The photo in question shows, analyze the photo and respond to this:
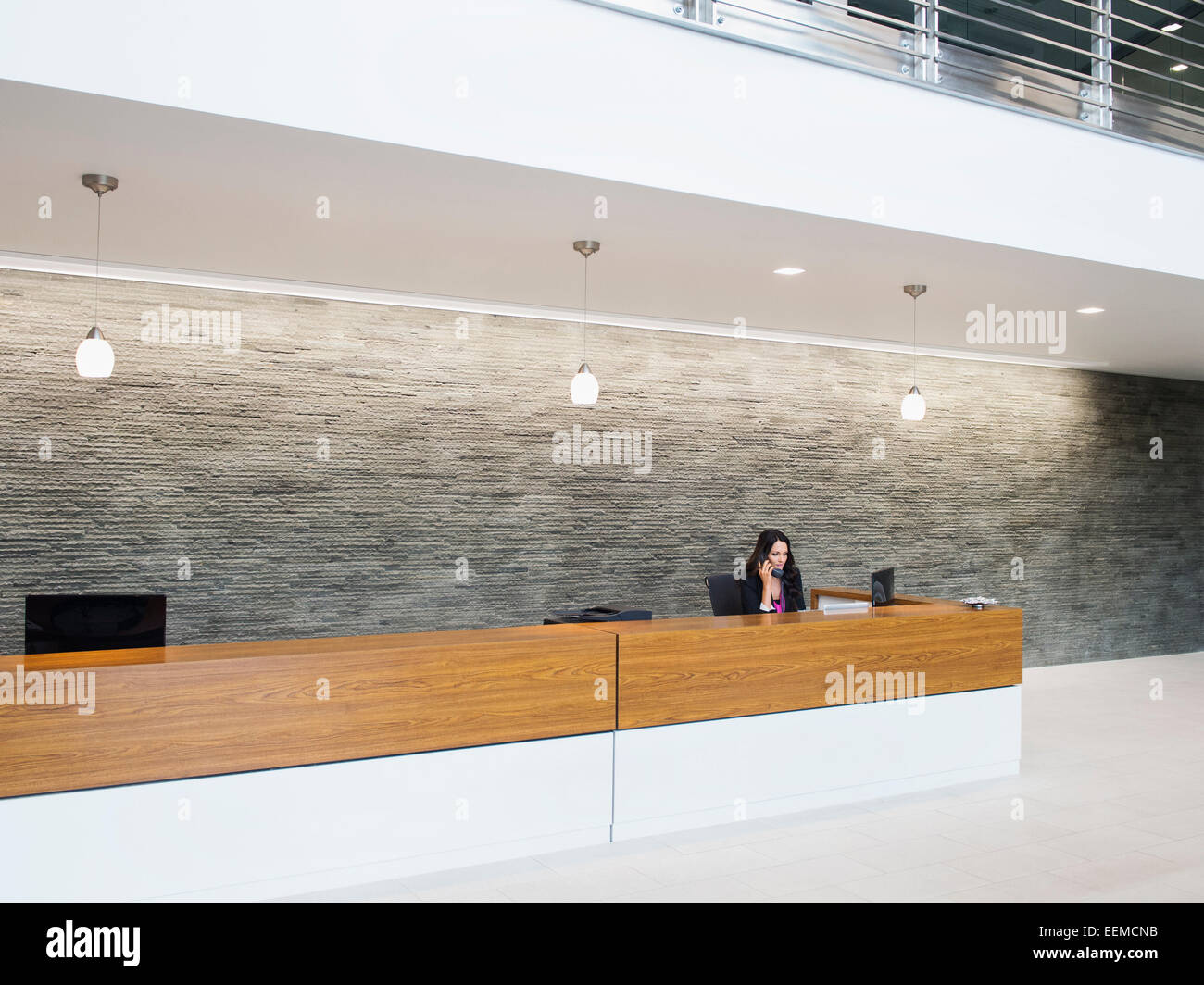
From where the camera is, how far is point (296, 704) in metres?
3.45

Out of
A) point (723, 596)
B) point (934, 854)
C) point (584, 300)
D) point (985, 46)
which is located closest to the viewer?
point (934, 854)

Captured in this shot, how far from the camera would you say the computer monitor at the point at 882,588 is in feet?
17.7

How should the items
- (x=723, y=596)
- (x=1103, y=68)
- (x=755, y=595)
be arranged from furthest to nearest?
(x=723, y=596)
(x=755, y=595)
(x=1103, y=68)

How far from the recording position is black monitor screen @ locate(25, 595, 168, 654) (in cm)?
370

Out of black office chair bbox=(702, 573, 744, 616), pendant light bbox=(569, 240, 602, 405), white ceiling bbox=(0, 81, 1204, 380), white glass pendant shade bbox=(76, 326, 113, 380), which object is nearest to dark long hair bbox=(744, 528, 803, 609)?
black office chair bbox=(702, 573, 744, 616)

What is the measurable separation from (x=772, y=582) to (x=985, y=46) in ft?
10.3

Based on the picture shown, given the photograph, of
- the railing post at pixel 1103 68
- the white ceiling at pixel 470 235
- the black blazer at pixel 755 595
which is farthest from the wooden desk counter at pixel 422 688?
the railing post at pixel 1103 68

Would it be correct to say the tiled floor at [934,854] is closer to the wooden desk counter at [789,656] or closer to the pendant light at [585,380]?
the wooden desk counter at [789,656]

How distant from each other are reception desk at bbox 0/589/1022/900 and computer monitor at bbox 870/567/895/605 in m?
0.37

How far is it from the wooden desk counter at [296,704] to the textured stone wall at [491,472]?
2.24 metres

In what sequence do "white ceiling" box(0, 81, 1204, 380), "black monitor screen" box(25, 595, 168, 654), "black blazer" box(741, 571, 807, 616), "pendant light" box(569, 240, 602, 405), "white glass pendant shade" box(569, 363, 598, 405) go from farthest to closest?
1. "black blazer" box(741, 571, 807, 616)
2. "white glass pendant shade" box(569, 363, 598, 405)
3. "pendant light" box(569, 240, 602, 405)
4. "black monitor screen" box(25, 595, 168, 654)
5. "white ceiling" box(0, 81, 1204, 380)

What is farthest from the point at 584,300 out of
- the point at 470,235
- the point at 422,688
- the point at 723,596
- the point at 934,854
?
the point at 934,854

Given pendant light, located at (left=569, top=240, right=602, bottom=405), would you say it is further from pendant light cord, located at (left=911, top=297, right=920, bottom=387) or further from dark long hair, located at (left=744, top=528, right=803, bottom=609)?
pendant light cord, located at (left=911, top=297, right=920, bottom=387)

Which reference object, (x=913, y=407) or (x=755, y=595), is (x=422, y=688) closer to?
(x=755, y=595)
